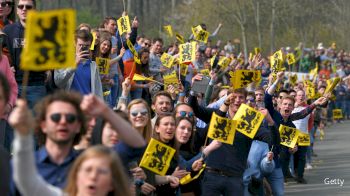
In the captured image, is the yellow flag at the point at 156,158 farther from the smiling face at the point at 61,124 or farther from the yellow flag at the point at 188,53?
the yellow flag at the point at 188,53

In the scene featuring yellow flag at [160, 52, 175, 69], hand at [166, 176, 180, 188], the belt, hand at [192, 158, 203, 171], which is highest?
yellow flag at [160, 52, 175, 69]

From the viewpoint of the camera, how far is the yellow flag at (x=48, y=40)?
6.51 metres

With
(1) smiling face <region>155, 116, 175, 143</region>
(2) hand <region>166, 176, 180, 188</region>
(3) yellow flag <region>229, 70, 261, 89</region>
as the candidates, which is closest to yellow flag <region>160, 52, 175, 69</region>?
(3) yellow flag <region>229, 70, 261, 89</region>

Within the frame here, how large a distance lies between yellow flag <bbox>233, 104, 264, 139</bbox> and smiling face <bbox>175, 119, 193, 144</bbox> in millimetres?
1316

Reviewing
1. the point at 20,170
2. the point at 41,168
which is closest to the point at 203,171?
the point at 41,168

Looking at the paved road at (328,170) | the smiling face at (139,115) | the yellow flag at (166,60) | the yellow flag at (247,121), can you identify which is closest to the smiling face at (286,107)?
the paved road at (328,170)

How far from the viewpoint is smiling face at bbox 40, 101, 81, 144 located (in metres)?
6.90

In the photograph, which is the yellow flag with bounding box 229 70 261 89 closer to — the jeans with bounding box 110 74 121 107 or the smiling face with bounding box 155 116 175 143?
the jeans with bounding box 110 74 121 107

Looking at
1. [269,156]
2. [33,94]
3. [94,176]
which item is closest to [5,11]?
[33,94]

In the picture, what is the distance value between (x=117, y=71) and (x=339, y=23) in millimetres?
A: 55901

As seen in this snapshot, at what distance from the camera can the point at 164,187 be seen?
1087 centimetres

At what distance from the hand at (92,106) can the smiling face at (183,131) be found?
4486mm

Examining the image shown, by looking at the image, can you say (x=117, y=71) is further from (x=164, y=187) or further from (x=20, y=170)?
(x=20, y=170)

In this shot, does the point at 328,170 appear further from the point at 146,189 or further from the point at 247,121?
the point at 146,189
